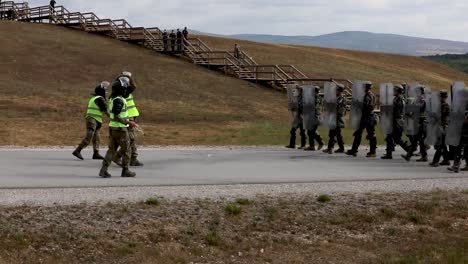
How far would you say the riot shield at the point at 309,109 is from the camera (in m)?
19.4

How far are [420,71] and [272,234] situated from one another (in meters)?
64.4

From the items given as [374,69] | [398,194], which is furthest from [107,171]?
[374,69]

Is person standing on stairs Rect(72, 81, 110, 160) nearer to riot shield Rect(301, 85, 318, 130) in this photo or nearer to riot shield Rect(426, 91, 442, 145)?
riot shield Rect(301, 85, 318, 130)

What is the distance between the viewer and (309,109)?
1948 centimetres

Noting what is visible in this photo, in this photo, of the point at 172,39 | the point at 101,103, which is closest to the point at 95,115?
the point at 101,103

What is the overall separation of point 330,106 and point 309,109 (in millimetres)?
805

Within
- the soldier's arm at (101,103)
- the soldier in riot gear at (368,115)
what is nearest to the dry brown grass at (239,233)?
the soldier's arm at (101,103)

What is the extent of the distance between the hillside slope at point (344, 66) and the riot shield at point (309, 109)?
107 ft

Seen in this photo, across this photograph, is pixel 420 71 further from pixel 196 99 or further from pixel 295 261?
pixel 295 261

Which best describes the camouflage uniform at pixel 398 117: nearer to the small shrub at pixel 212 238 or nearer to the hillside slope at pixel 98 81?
the hillside slope at pixel 98 81

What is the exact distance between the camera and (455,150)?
1554cm

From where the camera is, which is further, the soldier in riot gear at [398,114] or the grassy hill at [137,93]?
the grassy hill at [137,93]

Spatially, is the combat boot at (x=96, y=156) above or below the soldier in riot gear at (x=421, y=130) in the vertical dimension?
below

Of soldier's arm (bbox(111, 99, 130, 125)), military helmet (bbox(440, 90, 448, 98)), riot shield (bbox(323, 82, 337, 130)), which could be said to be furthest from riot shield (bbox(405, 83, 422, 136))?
soldier's arm (bbox(111, 99, 130, 125))
